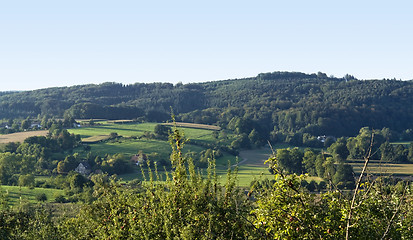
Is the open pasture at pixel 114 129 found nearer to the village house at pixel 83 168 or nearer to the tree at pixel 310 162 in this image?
the village house at pixel 83 168

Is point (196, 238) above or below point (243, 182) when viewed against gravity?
above

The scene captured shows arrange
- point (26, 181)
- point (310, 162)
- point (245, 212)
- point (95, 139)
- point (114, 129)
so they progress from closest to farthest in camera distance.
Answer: point (245, 212) → point (26, 181) → point (310, 162) → point (95, 139) → point (114, 129)

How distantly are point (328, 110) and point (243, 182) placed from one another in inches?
4661

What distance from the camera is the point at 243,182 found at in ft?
300

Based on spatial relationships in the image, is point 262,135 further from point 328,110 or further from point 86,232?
point 86,232

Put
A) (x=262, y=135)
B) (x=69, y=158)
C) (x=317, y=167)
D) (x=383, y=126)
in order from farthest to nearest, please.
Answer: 1. (x=383, y=126)
2. (x=262, y=135)
3. (x=69, y=158)
4. (x=317, y=167)

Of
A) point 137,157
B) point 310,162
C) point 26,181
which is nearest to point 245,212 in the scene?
point 26,181

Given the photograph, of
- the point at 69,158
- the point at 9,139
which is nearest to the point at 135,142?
the point at 69,158

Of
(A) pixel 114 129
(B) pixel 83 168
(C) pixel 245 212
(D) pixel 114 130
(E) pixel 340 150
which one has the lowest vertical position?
(E) pixel 340 150

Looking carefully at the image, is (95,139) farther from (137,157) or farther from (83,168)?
(83,168)

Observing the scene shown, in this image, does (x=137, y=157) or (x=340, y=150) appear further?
(x=340, y=150)

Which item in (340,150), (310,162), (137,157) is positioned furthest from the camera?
(340,150)

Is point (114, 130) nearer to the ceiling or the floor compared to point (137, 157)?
nearer to the ceiling

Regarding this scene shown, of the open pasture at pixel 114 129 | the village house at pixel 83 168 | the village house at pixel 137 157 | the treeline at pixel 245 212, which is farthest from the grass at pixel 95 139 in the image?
the treeline at pixel 245 212
